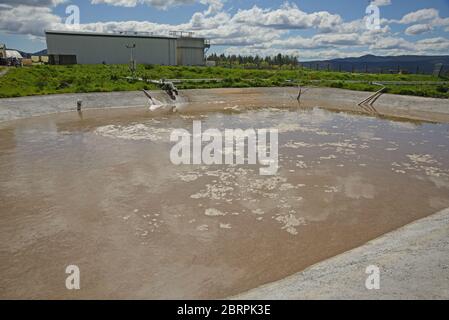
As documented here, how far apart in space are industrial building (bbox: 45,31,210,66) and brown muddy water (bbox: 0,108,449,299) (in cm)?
3659

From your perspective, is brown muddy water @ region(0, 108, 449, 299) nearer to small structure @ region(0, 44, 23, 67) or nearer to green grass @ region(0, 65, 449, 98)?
green grass @ region(0, 65, 449, 98)

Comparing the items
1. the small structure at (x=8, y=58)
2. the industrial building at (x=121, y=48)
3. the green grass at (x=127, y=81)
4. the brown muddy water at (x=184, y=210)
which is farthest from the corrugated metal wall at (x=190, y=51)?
the brown muddy water at (x=184, y=210)

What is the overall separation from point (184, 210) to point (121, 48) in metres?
50.5

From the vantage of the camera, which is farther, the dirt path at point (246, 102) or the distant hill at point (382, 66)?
the distant hill at point (382, 66)

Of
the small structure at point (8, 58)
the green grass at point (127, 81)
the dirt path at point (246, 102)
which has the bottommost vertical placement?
the dirt path at point (246, 102)

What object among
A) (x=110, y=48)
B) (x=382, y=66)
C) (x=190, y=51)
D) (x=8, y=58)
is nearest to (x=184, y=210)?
(x=110, y=48)

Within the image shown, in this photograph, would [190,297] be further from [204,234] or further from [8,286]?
[8,286]

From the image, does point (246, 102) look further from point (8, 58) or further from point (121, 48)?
point (8, 58)

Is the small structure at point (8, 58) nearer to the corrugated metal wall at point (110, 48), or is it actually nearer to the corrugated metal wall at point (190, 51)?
the corrugated metal wall at point (110, 48)

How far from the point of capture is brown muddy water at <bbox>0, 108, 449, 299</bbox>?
632cm

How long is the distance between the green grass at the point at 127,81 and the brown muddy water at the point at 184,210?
13.7 meters

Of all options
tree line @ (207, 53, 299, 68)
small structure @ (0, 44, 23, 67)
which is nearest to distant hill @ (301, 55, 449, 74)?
tree line @ (207, 53, 299, 68)

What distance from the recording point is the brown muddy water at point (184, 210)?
6320 millimetres
